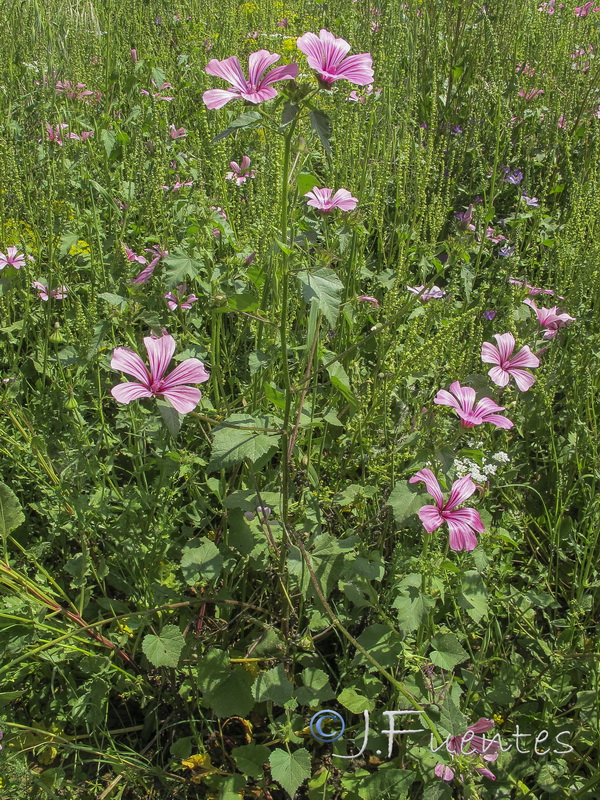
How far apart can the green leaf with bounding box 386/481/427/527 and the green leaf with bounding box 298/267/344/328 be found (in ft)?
1.46

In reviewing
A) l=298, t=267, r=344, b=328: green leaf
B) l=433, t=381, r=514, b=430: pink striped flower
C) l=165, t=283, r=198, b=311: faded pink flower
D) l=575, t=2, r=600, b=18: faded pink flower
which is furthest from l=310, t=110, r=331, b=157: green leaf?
l=575, t=2, r=600, b=18: faded pink flower

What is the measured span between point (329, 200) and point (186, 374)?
81cm

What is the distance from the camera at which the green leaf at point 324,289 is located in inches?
45.8

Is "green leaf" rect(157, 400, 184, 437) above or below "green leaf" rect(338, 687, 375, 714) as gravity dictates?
above

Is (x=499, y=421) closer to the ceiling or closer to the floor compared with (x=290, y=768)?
closer to the ceiling

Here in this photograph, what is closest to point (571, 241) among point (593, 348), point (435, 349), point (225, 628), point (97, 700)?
point (593, 348)

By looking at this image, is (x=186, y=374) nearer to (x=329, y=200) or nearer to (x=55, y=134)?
(x=329, y=200)

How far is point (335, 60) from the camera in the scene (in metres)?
1.16

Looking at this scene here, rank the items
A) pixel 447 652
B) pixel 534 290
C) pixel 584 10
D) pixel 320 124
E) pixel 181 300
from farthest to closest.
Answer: pixel 584 10
pixel 534 290
pixel 181 300
pixel 447 652
pixel 320 124

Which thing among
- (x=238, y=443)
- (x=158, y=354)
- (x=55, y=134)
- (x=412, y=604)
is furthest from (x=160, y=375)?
(x=55, y=134)

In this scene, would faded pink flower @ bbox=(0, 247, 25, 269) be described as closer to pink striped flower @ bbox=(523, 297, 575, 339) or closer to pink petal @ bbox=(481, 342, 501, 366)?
pink petal @ bbox=(481, 342, 501, 366)

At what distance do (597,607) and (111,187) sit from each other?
7.87ft

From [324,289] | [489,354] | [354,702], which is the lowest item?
[354,702]

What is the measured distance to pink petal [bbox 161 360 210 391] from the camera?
1.25 meters
